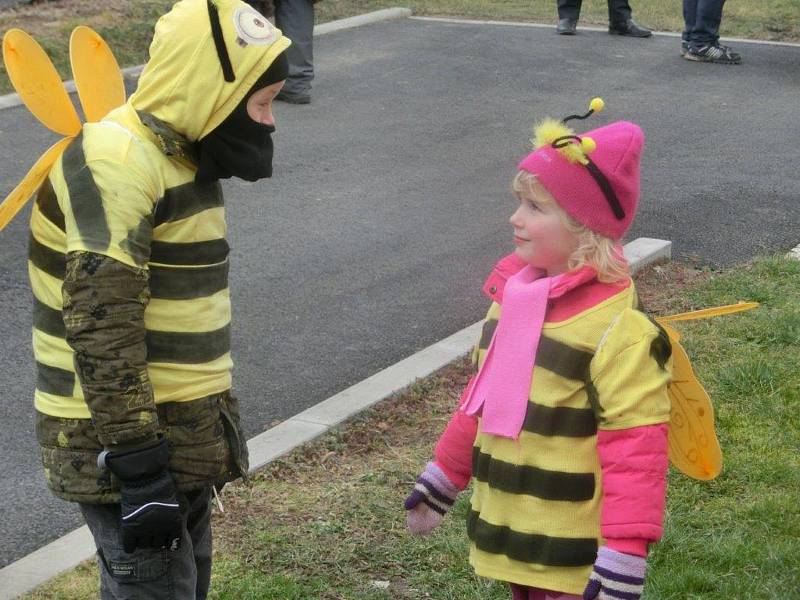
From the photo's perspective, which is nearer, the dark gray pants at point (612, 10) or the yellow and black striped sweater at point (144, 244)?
the yellow and black striped sweater at point (144, 244)

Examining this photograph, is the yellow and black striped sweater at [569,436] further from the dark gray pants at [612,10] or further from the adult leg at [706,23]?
the dark gray pants at [612,10]

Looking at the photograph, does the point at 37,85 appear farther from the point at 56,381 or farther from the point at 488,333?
the point at 488,333

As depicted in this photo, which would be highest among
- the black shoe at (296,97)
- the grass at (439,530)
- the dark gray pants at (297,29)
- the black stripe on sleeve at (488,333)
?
the black stripe on sleeve at (488,333)

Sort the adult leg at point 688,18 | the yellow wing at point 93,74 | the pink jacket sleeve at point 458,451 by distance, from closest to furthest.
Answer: the pink jacket sleeve at point 458,451
the yellow wing at point 93,74
the adult leg at point 688,18

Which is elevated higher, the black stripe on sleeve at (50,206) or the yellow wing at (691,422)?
the black stripe on sleeve at (50,206)

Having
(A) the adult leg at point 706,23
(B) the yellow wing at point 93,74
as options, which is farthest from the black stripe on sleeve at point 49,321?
(A) the adult leg at point 706,23

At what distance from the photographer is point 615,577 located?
245 centimetres

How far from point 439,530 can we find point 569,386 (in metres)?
1.58

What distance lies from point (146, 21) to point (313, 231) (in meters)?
5.86

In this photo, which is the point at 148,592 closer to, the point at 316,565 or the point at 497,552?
the point at 497,552

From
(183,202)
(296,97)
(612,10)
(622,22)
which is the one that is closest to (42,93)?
(183,202)

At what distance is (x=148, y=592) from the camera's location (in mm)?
2766

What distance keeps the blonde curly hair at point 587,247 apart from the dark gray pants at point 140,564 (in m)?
1.02

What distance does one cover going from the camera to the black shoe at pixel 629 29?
45.9 feet
